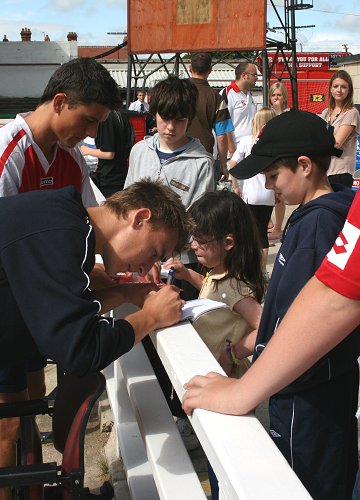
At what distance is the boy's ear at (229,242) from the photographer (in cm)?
310

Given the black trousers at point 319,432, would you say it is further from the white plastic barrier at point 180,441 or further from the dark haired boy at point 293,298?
the white plastic barrier at point 180,441

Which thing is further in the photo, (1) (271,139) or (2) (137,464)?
(2) (137,464)

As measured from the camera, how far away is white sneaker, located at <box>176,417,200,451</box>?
3.64m

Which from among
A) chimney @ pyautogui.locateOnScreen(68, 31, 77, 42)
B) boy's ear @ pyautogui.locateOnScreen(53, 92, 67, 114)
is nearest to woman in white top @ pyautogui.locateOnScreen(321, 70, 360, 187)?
boy's ear @ pyautogui.locateOnScreen(53, 92, 67, 114)

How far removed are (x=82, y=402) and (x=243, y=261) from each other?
1.17m

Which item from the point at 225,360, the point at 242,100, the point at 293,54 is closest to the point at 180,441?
the point at 225,360

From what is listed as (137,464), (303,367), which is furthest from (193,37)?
(303,367)

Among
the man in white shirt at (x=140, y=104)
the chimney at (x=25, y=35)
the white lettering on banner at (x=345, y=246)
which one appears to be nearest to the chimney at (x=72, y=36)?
the chimney at (x=25, y=35)

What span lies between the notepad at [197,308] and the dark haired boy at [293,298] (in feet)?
0.67

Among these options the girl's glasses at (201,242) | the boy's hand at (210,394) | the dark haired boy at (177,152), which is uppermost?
the dark haired boy at (177,152)

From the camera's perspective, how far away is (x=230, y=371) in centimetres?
295

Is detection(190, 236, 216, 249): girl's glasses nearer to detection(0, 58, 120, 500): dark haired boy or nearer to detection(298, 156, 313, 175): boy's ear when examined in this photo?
detection(0, 58, 120, 500): dark haired boy

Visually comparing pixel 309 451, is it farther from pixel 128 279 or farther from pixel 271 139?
pixel 128 279

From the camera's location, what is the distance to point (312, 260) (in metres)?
2.01
